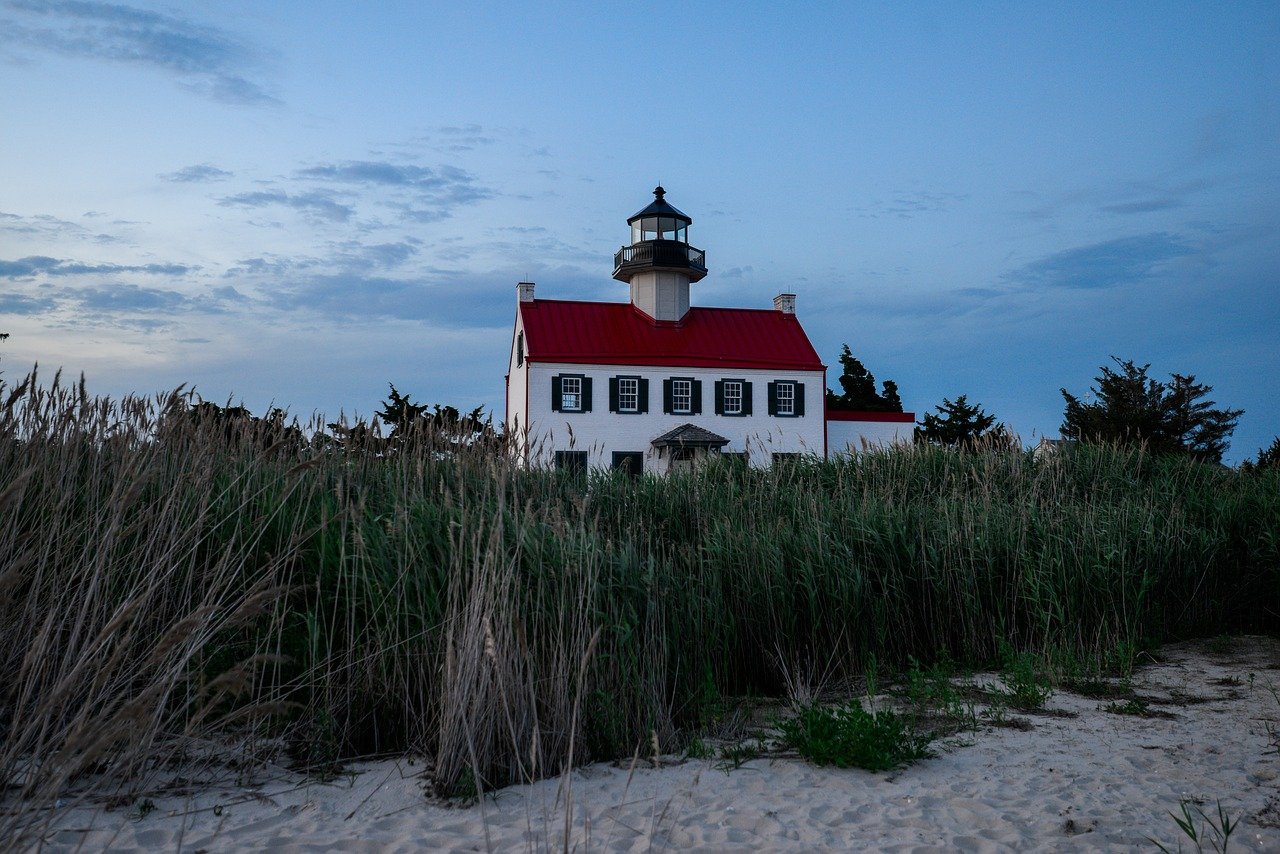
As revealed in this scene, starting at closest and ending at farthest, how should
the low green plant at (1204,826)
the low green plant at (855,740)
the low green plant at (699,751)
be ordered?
the low green plant at (1204,826)
the low green plant at (855,740)
the low green plant at (699,751)

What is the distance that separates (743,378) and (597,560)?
86.2 ft

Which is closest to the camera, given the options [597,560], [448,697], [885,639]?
[448,697]

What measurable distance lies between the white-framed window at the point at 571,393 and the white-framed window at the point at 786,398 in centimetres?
669

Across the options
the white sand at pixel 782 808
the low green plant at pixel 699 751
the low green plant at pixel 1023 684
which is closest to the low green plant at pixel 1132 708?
the low green plant at pixel 1023 684

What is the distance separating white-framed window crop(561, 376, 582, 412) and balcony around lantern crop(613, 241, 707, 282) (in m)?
4.97

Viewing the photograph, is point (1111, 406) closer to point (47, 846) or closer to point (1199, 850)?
point (1199, 850)

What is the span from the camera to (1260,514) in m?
9.26

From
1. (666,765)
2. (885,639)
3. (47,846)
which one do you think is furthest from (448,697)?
(885,639)

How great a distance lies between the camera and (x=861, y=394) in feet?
128

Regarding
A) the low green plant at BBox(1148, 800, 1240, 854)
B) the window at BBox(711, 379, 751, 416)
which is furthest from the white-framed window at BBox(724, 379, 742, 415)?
the low green plant at BBox(1148, 800, 1240, 854)

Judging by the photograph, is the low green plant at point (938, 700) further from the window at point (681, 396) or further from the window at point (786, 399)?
the window at point (786, 399)

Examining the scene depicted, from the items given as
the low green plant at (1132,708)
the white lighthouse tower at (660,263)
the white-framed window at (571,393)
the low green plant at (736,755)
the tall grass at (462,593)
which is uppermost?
the white lighthouse tower at (660,263)

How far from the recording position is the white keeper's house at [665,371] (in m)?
29.6

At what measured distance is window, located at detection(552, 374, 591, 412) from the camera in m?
29.4
